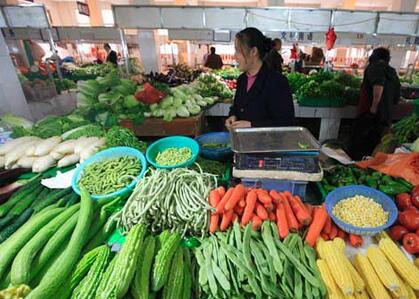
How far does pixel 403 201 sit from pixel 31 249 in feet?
8.30

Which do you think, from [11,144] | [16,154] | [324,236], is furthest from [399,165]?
[11,144]

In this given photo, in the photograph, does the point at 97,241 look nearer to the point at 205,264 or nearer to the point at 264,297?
the point at 205,264

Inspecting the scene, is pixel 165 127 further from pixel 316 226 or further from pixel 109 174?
pixel 316 226

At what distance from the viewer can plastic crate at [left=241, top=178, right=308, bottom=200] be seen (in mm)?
1780

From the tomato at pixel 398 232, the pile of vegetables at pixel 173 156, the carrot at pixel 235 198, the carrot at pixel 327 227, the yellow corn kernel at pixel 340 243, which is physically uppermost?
the pile of vegetables at pixel 173 156

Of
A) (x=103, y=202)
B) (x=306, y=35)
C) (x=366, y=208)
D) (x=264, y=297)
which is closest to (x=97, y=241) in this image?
(x=103, y=202)

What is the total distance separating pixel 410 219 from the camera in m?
1.59

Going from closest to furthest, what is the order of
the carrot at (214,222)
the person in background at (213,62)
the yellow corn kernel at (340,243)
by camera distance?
the yellow corn kernel at (340,243)
the carrot at (214,222)
the person in background at (213,62)

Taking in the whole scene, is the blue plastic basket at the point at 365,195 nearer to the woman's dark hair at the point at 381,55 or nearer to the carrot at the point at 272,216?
the carrot at the point at 272,216

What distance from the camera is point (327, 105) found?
18.3 ft

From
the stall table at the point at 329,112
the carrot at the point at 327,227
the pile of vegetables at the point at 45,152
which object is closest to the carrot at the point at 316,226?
the carrot at the point at 327,227

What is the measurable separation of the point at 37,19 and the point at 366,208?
6.21m

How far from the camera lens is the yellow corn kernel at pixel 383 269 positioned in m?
1.20

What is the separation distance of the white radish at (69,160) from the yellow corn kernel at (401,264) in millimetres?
2705
